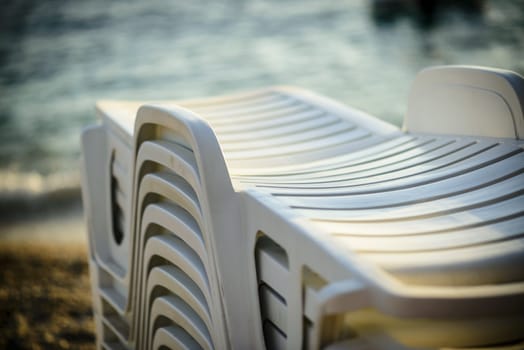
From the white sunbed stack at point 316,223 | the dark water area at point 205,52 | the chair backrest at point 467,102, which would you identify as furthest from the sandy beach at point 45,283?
the chair backrest at point 467,102

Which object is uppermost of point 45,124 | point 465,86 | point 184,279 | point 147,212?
point 465,86

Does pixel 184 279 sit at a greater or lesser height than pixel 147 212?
lesser

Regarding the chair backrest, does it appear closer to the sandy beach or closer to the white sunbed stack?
the white sunbed stack

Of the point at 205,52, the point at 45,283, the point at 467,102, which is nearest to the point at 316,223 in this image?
the point at 467,102

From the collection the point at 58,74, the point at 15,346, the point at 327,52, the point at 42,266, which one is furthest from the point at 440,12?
the point at 15,346

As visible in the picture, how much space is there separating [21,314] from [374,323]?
3432mm

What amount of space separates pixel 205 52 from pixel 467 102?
9.58 m

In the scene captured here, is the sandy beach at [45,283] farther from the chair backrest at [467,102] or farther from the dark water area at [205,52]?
the chair backrest at [467,102]

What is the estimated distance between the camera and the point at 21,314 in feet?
14.1

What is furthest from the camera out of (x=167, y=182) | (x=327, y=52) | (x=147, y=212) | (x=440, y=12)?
(x=440, y=12)

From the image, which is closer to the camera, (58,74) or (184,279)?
(184,279)

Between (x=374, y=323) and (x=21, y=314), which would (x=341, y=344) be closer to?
(x=374, y=323)

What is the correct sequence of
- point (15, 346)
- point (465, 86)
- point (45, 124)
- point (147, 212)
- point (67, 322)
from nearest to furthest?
point (147, 212) → point (465, 86) → point (15, 346) → point (67, 322) → point (45, 124)

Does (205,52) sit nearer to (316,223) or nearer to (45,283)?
(45,283)
